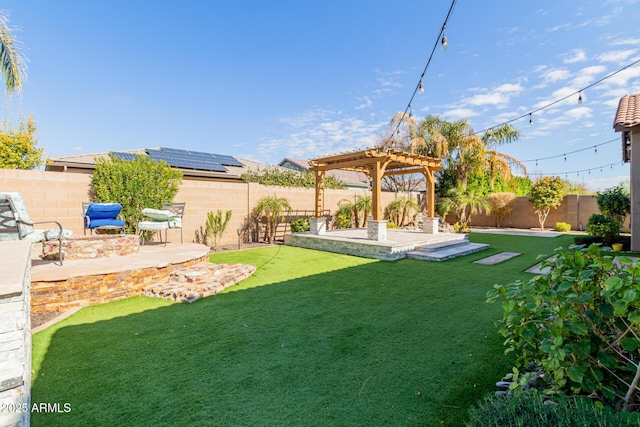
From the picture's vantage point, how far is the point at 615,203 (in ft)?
32.2

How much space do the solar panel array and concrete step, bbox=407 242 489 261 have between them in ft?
32.5

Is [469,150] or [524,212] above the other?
[469,150]

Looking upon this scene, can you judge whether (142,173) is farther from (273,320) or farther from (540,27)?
(540,27)

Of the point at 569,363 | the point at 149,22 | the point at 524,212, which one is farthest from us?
the point at 524,212

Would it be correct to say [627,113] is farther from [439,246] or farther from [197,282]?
[197,282]

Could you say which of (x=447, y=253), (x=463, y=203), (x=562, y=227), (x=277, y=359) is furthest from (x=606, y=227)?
(x=277, y=359)

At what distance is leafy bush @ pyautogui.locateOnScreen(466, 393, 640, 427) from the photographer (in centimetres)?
141

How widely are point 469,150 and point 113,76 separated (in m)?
17.8

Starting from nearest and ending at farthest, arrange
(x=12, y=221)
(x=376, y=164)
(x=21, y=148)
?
(x=12, y=221)
(x=376, y=164)
(x=21, y=148)

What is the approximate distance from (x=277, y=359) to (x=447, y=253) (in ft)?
21.9

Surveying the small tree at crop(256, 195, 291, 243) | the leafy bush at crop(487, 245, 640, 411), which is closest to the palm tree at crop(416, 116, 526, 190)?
the small tree at crop(256, 195, 291, 243)

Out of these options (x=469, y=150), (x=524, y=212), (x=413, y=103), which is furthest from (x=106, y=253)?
(x=524, y=212)

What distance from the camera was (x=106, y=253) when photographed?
5.85 m

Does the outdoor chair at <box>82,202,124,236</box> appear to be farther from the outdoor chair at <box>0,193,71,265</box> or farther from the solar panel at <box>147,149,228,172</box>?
the solar panel at <box>147,149,228,172</box>
